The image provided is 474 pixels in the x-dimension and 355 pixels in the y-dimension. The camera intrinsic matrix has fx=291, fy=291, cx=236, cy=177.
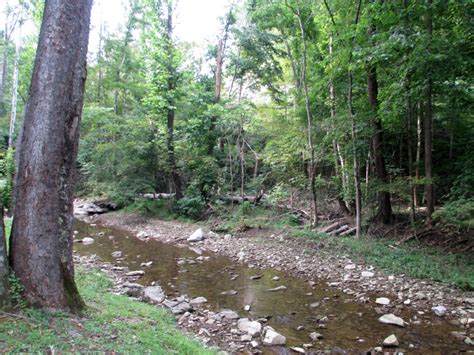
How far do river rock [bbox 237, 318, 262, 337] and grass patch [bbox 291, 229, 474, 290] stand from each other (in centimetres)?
368

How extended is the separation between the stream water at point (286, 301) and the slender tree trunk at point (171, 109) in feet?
20.2

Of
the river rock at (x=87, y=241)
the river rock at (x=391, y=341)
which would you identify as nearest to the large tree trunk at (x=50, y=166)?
the river rock at (x=391, y=341)

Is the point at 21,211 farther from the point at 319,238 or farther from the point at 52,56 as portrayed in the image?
the point at 319,238

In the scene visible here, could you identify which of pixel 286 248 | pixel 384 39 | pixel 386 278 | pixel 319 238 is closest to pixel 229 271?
pixel 286 248

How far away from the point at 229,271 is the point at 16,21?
22.6 m

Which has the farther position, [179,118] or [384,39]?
[179,118]

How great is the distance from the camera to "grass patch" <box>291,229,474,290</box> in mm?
5883

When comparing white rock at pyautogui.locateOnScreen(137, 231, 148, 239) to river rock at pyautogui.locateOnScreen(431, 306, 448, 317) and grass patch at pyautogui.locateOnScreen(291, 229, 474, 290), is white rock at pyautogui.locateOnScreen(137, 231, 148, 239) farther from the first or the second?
river rock at pyautogui.locateOnScreen(431, 306, 448, 317)

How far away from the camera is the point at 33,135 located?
3.00m

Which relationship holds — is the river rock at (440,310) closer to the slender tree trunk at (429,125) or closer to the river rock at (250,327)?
the river rock at (250,327)

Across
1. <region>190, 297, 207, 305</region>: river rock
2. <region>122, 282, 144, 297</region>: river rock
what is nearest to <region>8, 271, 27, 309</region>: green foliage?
<region>122, 282, 144, 297</region>: river rock

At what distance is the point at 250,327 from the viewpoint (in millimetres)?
4535

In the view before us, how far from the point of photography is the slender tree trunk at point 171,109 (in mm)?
14836

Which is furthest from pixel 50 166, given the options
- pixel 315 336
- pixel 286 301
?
pixel 286 301
